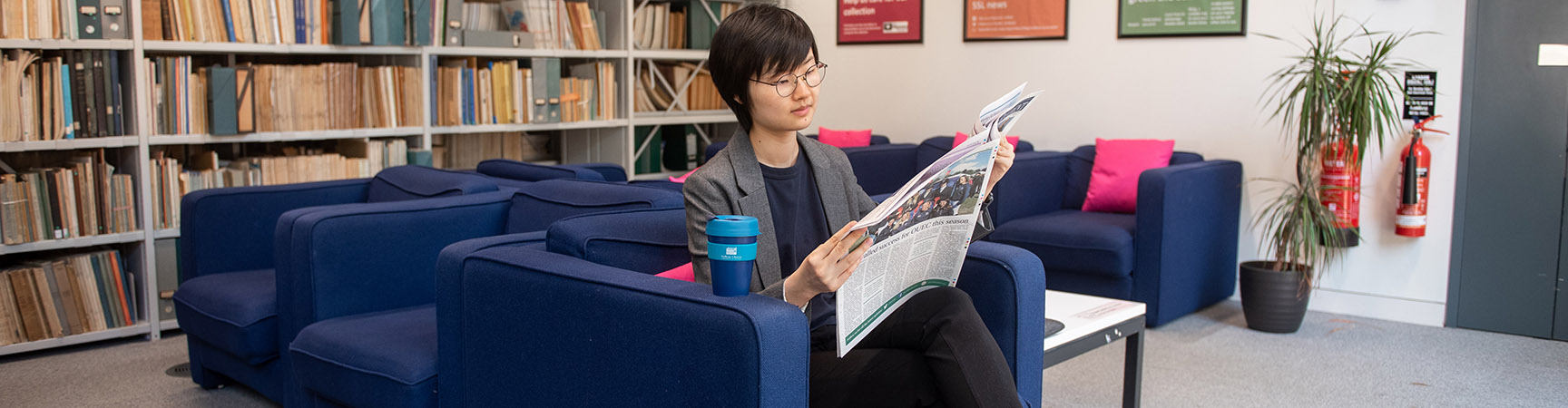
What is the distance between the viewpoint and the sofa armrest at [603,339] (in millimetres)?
1562

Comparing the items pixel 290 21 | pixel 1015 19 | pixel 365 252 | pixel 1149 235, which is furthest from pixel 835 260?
pixel 1015 19

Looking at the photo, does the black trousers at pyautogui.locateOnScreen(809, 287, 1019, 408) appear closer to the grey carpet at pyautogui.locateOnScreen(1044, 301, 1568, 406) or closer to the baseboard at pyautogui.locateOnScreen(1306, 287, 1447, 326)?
the grey carpet at pyautogui.locateOnScreen(1044, 301, 1568, 406)

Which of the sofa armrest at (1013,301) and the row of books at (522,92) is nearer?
the sofa armrest at (1013,301)

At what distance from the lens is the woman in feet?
5.97

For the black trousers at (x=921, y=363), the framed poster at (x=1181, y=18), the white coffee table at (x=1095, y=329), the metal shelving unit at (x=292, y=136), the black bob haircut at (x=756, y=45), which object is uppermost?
the framed poster at (x=1181, y=18)

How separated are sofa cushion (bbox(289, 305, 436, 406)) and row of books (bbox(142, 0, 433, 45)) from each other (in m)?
1.85

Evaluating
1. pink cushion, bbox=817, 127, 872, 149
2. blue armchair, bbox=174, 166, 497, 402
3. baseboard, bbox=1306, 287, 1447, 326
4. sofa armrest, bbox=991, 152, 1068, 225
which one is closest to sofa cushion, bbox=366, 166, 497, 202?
blue armchair, bbox=174, 166, 497, 402

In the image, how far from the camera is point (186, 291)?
125 inches

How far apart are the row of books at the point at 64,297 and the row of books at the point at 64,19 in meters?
0.72

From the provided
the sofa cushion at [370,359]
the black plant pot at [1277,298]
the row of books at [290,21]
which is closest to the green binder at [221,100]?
the row of books at [290,21]

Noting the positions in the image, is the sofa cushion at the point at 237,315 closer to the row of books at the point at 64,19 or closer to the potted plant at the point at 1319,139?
the row of books at the point at 64,19

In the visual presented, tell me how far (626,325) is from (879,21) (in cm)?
433

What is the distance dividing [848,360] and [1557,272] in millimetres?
3321

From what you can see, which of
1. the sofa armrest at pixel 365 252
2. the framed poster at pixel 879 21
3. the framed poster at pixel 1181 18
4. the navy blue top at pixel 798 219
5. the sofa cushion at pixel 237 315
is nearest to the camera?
the navy blue top at pixel 798 219
